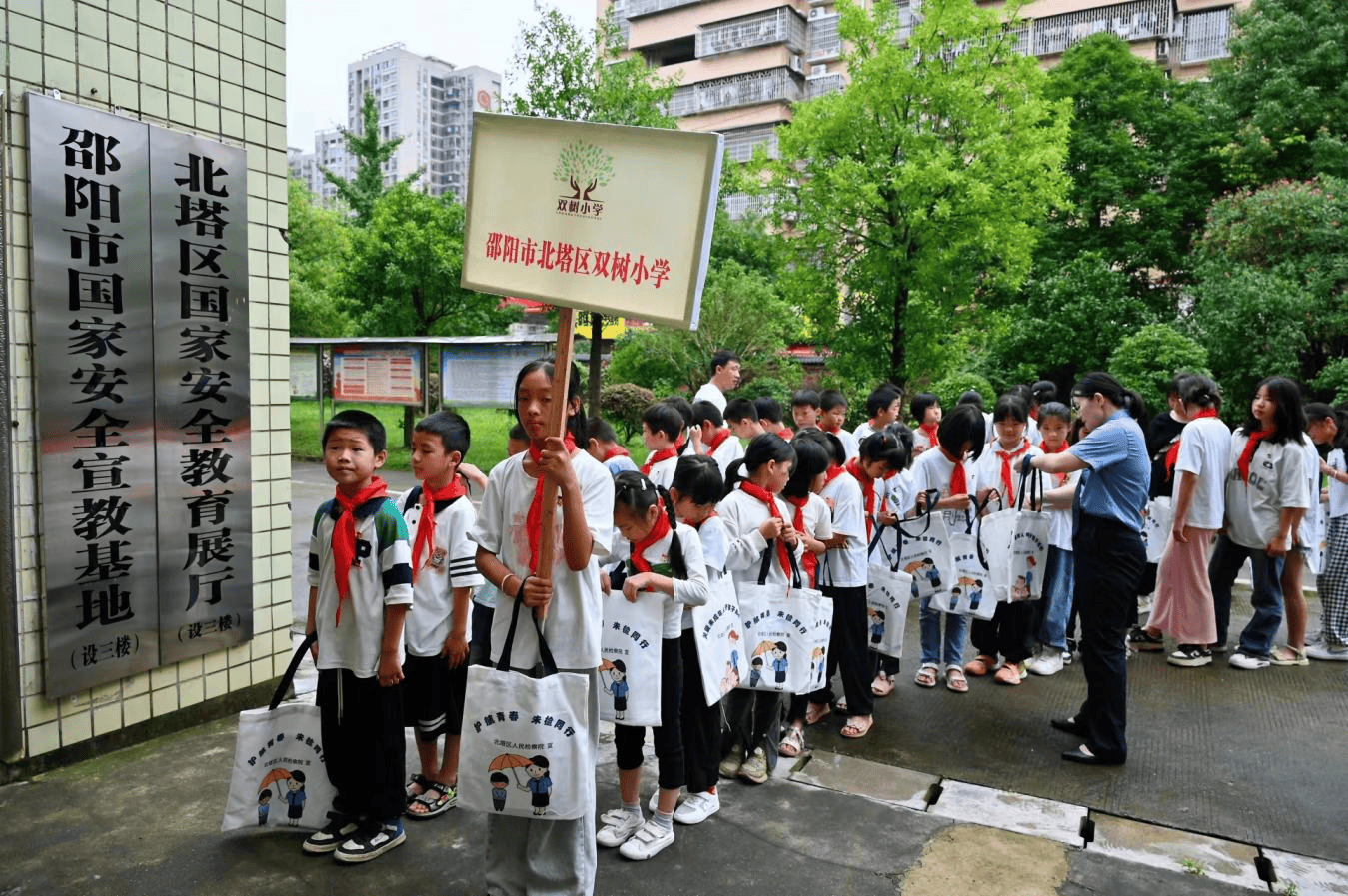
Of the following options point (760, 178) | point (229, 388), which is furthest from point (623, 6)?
point (229, 388)

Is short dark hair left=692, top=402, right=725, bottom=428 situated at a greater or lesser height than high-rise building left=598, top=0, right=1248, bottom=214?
lesser

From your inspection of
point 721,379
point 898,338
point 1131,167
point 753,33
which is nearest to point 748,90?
point 753,33

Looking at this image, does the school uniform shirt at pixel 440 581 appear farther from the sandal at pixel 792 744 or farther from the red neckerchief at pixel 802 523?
the sandal at pixel 792 744

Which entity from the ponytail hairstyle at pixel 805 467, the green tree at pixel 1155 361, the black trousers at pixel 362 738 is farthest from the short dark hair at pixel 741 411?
the green tree at pixel 1155 361

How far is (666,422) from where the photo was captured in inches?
197

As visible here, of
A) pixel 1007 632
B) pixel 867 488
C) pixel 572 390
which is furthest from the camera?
pixel 1007 632

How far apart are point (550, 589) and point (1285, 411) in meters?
5.09

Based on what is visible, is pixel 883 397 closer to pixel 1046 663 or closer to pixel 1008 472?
pixel 1008 472

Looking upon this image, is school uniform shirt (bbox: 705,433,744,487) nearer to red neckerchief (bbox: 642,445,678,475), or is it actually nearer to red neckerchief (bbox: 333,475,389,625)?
red neckerchief (bbox: 642,445,678,475)

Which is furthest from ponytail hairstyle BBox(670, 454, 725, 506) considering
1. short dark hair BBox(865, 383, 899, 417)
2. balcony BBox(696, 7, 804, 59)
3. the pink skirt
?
balcony BBox(696, 7, 804, 59)

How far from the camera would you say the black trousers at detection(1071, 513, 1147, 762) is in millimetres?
4500

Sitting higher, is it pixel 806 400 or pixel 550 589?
pixel 806 400

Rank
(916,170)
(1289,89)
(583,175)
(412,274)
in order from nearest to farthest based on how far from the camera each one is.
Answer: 1. (583,175)
2. (916,170)
3. (412,274)
4. (1289,89)

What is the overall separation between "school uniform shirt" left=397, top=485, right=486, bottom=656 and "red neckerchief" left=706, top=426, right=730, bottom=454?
2616mm
